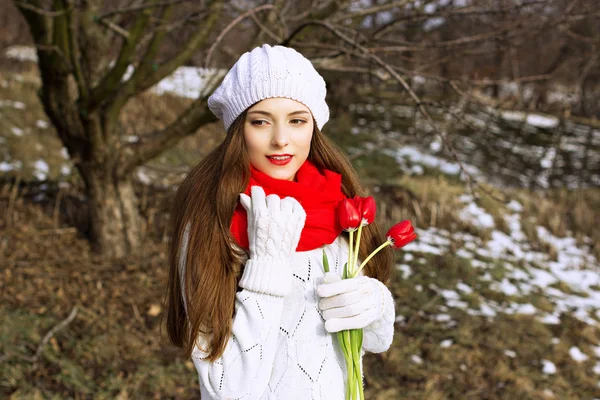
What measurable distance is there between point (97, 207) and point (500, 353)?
11.4 feet

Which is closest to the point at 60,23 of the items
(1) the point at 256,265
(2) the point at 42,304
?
(2) the point at 42,304

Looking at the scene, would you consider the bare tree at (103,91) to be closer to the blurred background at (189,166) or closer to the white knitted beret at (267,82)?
the blurred background at (189,166)

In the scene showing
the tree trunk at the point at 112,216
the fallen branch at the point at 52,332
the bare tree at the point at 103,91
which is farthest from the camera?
the tree trunk at the point at 112,216

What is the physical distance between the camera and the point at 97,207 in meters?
4.99

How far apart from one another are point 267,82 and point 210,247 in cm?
52

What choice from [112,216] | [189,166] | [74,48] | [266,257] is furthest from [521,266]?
[266,257]

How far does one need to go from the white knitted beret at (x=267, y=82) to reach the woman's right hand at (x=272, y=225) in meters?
0.28

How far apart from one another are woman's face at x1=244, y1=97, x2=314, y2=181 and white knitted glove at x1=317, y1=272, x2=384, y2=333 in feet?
1.22

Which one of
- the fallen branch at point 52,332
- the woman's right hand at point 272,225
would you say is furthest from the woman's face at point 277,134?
the fallen branch at point 52,332

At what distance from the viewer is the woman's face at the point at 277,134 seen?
5.79ft

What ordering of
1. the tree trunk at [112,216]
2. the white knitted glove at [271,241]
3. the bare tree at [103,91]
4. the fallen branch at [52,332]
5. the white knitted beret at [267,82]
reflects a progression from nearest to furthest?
1. the white knitted glove at [271,241]
2. the white knitted beret at [267,82]
3. the fallen branch at [52,332]
4. the bare tree at [103,91]
5. the tree trunk at [112,216]

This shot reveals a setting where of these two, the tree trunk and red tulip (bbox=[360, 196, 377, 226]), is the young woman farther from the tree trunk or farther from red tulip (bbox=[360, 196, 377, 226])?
the tree trunk

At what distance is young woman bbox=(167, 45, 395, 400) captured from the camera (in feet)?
5.41

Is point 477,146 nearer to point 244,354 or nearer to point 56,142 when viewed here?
point 56,142
